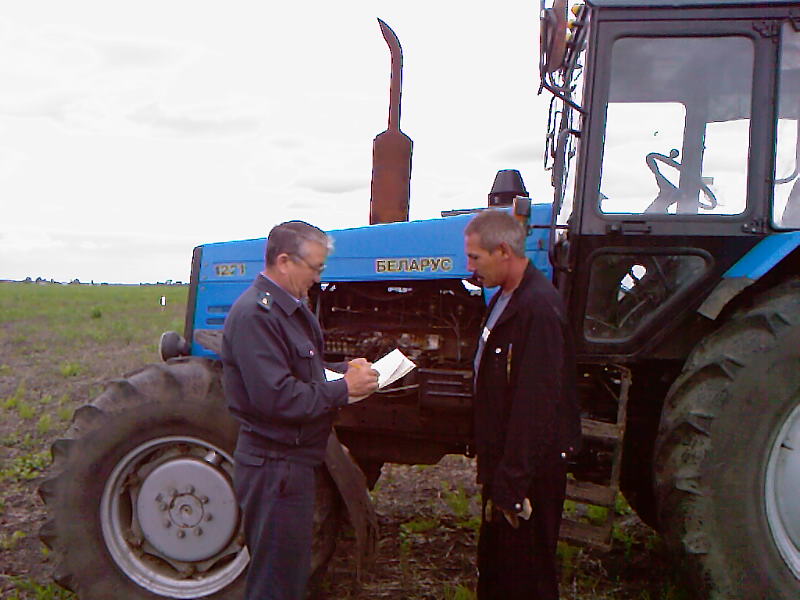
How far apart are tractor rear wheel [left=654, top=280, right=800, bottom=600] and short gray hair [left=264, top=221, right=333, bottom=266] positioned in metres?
1.61

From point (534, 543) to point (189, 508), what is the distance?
168cm

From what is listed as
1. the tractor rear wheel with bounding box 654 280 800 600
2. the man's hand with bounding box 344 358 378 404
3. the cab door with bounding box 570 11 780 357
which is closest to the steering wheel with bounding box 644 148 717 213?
the cab door with bounding box 570 11 780 357

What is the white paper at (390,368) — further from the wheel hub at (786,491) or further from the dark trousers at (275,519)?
the wheel hub at (786,491)

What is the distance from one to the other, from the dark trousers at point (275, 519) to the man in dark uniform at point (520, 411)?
0.63 m

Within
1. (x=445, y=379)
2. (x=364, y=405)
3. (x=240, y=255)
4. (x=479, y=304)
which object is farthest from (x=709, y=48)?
(x=240, y=255)

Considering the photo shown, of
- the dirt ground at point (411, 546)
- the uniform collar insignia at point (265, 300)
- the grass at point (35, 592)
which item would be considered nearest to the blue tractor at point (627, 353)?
the grass at point (35, 592)

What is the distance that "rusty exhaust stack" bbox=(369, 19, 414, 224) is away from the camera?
3.99m

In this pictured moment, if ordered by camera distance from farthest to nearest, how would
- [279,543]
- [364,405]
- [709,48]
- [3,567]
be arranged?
[3,567] < [364,405] < [709,48] < [279,543]

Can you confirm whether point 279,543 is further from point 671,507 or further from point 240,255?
point 240,255

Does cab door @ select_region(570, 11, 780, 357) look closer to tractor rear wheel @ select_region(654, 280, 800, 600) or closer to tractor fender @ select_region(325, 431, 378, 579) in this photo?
tractor rear wheel @ select_region(654, 280, 800, 600)

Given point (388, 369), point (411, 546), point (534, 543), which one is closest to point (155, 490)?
point (388, 369)

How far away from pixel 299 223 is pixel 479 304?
59.0 inches

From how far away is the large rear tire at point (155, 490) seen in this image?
353 cm

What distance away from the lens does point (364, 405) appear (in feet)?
12.4
